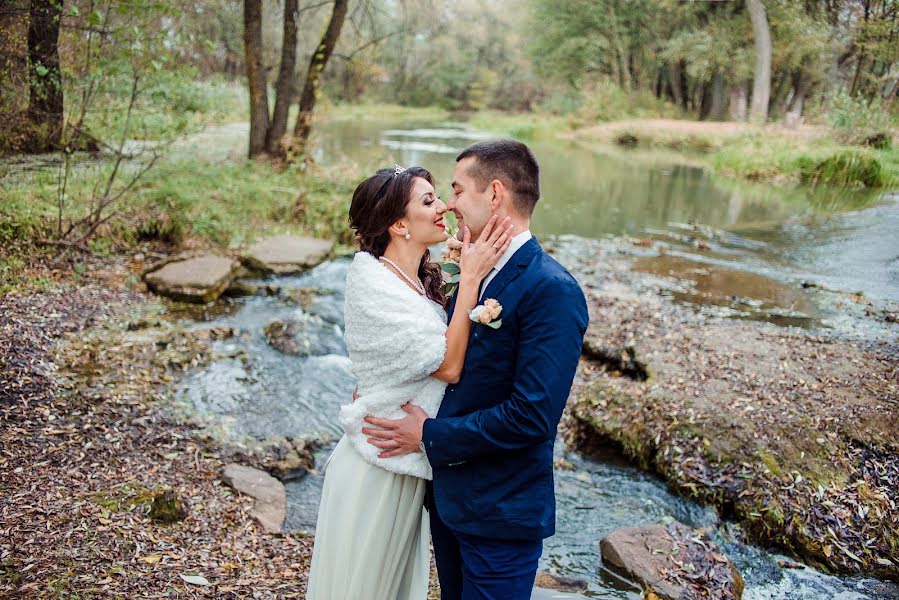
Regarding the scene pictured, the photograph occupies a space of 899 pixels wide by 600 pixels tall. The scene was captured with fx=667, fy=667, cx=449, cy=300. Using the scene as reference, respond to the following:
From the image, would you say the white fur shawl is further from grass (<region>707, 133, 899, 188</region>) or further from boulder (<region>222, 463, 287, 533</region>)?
grass (<region>707, 133, 899, 188</region>)

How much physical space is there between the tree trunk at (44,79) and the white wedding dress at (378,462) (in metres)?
6.36

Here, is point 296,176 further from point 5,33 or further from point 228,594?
point 228,594

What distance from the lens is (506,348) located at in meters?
2.22

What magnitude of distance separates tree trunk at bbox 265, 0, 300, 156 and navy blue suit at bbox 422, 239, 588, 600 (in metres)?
13.1

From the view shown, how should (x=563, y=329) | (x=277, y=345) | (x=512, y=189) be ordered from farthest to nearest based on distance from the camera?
1. (x=277, y=345)
2. (x=512, y=189)
3. (x=563, y=329)

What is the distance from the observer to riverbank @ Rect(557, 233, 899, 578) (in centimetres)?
455

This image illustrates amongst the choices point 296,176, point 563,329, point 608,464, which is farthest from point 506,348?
point 296,176

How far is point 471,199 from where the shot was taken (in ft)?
7.70

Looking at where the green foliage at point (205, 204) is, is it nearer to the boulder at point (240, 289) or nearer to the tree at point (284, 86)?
the tree at point (284, 86)

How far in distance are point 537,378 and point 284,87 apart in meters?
13.9

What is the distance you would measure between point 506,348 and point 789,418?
4133mm

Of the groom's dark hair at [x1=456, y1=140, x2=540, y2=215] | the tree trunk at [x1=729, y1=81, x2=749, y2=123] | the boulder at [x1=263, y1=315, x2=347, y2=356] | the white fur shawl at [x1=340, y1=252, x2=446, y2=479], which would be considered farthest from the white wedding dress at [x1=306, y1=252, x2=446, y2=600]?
the tree trunk at [x1=729, y1=81, x2=749, y2=123]

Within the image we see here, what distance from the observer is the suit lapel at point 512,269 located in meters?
2.25

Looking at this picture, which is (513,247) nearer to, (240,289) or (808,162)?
(240,289)
